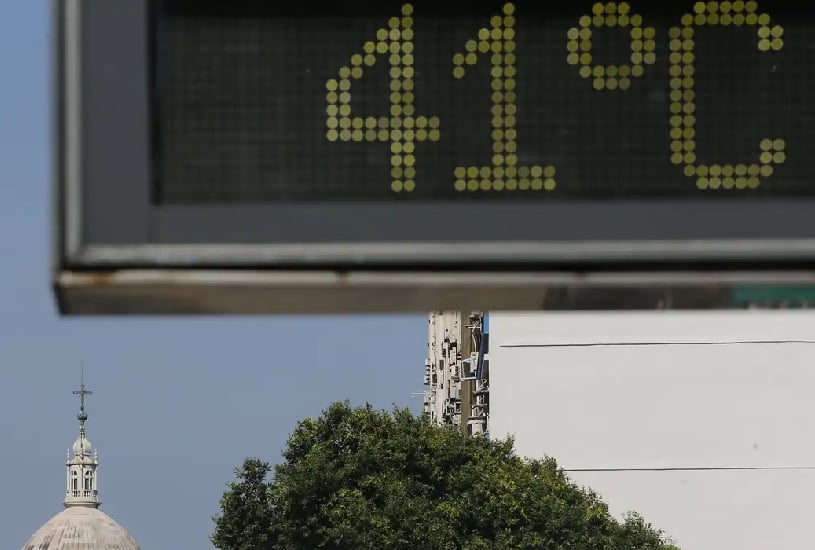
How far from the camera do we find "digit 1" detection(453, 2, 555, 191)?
496 centimetres

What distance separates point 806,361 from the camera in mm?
59812

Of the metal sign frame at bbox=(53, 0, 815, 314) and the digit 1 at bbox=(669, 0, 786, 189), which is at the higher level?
the digit 1 at bbox=(669, 0, 786, 189)

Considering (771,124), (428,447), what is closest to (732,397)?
(428,447)

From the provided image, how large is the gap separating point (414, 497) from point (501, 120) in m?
44.3

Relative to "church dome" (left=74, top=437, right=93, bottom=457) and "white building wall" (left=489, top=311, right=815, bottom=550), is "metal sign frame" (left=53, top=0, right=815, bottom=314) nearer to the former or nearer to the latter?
"white building wall" (left=489, top=311, right=815, bottom=550)

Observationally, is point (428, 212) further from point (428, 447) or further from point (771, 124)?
point (428, 447)

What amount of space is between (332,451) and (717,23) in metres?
46.8

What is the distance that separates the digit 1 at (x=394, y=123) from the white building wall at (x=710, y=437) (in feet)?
180

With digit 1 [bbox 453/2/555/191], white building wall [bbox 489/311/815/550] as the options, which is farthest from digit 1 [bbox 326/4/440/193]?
white building wall [bbox 489/311/815/550]

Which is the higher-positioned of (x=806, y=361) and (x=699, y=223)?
(x=806, y=361)

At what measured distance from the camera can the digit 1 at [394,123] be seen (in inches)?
196

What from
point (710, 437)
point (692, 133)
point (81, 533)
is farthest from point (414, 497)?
point (81, 533)

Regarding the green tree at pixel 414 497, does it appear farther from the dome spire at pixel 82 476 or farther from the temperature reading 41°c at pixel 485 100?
the dome spire at pixel 82 476

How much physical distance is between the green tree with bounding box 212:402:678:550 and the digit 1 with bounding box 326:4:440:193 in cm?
4204
